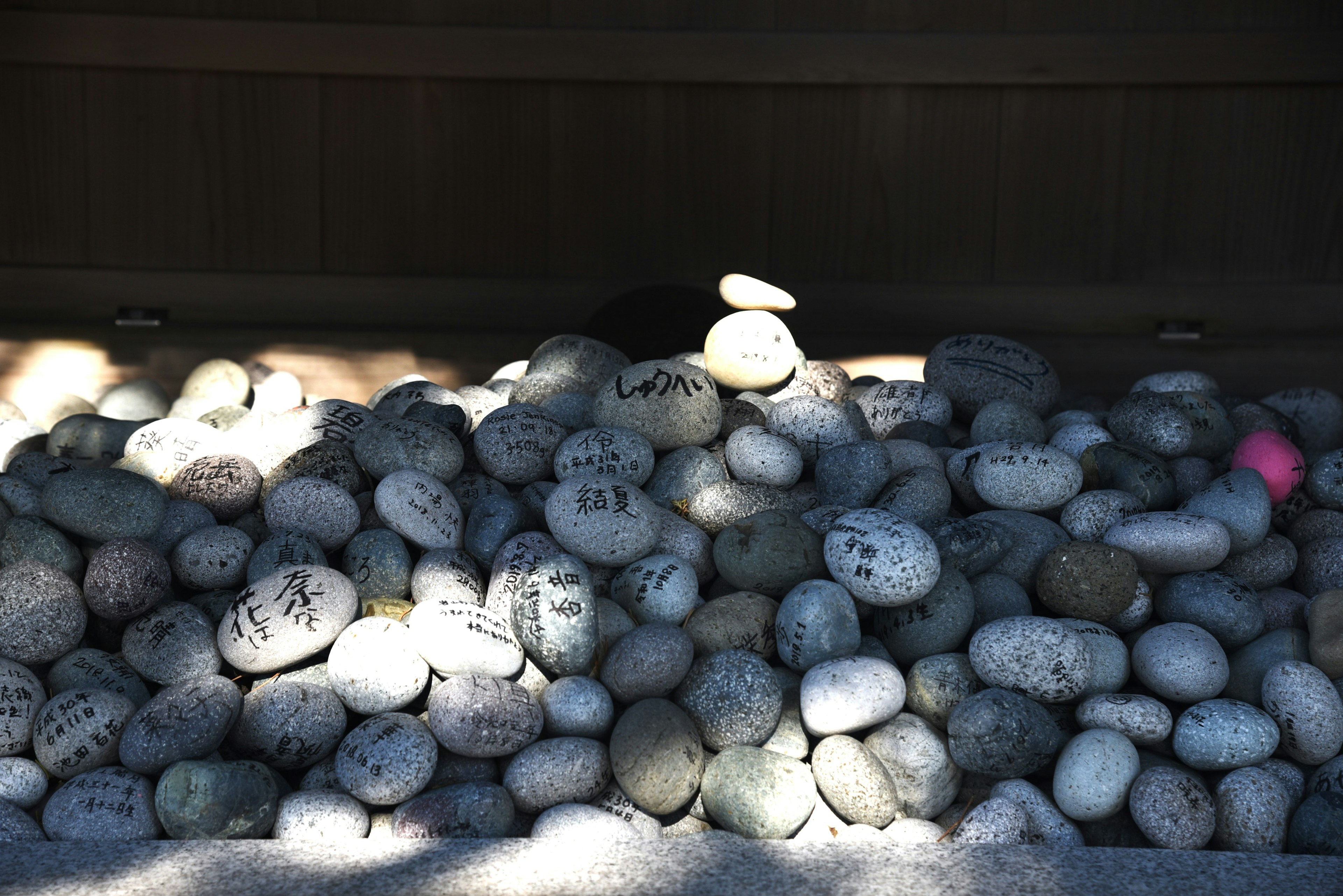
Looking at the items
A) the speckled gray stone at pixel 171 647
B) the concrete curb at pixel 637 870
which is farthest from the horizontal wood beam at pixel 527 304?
the concrete curb at pixel 637 870

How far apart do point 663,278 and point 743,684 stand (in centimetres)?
233

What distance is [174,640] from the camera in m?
2.08

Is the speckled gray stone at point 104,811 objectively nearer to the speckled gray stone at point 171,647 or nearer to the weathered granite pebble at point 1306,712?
the speckled gray stone at point 171,647

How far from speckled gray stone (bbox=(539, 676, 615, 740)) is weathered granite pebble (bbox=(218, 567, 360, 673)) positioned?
0.45 metres

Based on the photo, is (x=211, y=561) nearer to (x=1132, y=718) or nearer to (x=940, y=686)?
(x=940, y=686)

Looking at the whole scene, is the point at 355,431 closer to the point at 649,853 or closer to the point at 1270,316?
the point at 649,853

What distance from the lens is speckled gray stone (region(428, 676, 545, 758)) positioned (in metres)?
1.89

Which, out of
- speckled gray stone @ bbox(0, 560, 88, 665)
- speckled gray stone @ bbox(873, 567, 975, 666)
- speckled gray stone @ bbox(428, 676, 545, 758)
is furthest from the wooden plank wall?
speckled gray stone @ bbox(428, 676, 545, 758)

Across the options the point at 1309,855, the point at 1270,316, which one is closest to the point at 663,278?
the point at 1270,316

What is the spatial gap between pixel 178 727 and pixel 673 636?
2.98 ft

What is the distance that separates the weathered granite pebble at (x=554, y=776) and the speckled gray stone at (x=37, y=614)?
3.14ft

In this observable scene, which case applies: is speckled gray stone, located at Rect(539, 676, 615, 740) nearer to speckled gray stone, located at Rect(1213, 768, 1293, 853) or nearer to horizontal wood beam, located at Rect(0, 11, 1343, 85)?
speckled gray stone, located at Rect(1213, 768, 1293, 853)

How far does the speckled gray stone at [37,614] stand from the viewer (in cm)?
205

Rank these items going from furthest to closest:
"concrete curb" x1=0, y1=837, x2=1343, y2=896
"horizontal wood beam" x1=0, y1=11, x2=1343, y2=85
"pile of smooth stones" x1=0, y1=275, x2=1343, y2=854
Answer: "horizontal wood beam" x1=0, y1=11, x2=1343, y2=85, "pile of smooth stones" x1=0, y1=275, x2=1343, y2=854, "concrete curb" x1=0, y1=837, x2=1343, y2=896
